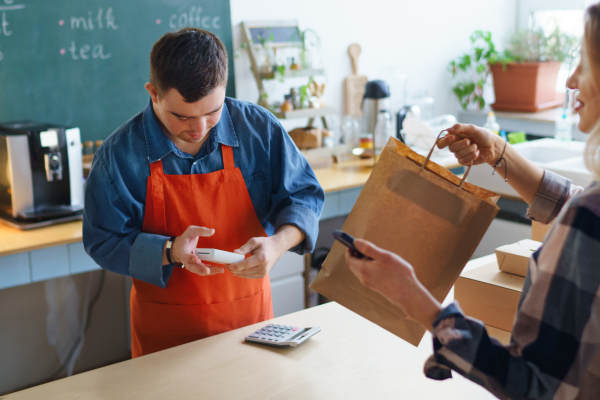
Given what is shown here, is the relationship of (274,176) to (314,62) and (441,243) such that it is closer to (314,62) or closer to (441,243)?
(441,243)

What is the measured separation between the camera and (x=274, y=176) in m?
1.50

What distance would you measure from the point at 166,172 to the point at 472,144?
28.8 inches

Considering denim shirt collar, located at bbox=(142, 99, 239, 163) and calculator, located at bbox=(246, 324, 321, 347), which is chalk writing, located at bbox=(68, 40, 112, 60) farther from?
calculator, located at bbox=(246, 324, 321, 347)

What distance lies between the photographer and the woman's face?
2.26ft

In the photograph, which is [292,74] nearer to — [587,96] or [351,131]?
[351,131]

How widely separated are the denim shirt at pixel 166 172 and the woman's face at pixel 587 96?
78 centimetres

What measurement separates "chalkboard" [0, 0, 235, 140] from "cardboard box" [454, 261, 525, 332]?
1.90m

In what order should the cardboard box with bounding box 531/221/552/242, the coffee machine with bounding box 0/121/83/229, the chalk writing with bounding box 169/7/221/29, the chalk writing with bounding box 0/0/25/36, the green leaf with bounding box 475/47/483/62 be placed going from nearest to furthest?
the cardboard box with bounding box 531/221/552/242, the coffee machine with bounding box 0/121/83/229, the chalk writing with bounding box 0/0/25/36, the chalk writing with bounding box 169/7/221/29, the green leaf with bounding box 475/47/483/62

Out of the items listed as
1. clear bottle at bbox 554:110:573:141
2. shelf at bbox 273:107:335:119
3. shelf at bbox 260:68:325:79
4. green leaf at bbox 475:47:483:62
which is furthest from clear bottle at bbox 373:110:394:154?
green leaf at bbox 475:47:483:62

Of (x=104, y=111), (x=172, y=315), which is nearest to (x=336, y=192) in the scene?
(x=104, y=111)

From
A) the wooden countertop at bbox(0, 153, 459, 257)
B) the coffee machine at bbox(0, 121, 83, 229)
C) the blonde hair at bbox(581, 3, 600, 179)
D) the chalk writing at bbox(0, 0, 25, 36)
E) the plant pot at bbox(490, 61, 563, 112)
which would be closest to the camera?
the blonde hair at bbox(581, 3, 600, 179)

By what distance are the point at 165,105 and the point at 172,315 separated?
53 cm

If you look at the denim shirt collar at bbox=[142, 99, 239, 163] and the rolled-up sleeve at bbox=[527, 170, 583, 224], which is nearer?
the rolled-up sleeve at bbox=[527, 170, 583, 224]

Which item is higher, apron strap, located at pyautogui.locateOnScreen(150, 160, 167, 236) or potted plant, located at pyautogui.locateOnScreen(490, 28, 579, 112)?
potted plant, located at pyautogui.locateOnScreen(490, 28, 579, 112)
